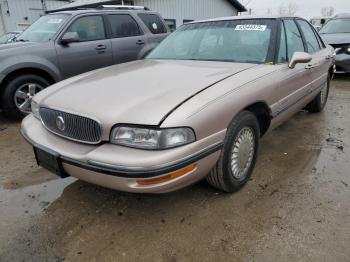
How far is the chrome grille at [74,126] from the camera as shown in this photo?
86.0 inches

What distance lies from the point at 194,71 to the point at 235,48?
2.31 feet

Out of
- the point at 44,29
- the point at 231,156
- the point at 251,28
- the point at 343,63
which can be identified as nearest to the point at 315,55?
the point at 251,28

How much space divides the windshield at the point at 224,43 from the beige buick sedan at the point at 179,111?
0.01 m

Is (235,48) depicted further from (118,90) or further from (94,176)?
(94,176)

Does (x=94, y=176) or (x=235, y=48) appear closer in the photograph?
(x=94, y=176)

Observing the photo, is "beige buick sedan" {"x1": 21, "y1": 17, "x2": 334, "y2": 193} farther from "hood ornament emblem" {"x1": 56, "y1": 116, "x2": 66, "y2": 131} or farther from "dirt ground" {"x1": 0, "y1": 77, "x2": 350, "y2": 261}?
"dirt ground" {"x1": 0, "y1": 77, "x2": 350, "y2": 261}

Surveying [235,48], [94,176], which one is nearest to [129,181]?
[94,176]

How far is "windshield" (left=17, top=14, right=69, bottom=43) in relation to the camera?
5258mm

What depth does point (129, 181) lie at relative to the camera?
200 cm

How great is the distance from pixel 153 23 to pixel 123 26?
0.85 m

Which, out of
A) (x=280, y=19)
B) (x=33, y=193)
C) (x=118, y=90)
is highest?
(x=280, y=19)

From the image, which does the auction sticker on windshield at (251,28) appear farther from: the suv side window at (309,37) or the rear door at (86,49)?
the rear door at (86,49)

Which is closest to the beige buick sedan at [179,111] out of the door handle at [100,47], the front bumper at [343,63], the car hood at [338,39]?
the door handle at [100,47]

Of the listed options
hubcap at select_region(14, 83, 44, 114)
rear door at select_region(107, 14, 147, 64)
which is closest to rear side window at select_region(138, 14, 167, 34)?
rear door at select_region(107, 14, 147, 64)
